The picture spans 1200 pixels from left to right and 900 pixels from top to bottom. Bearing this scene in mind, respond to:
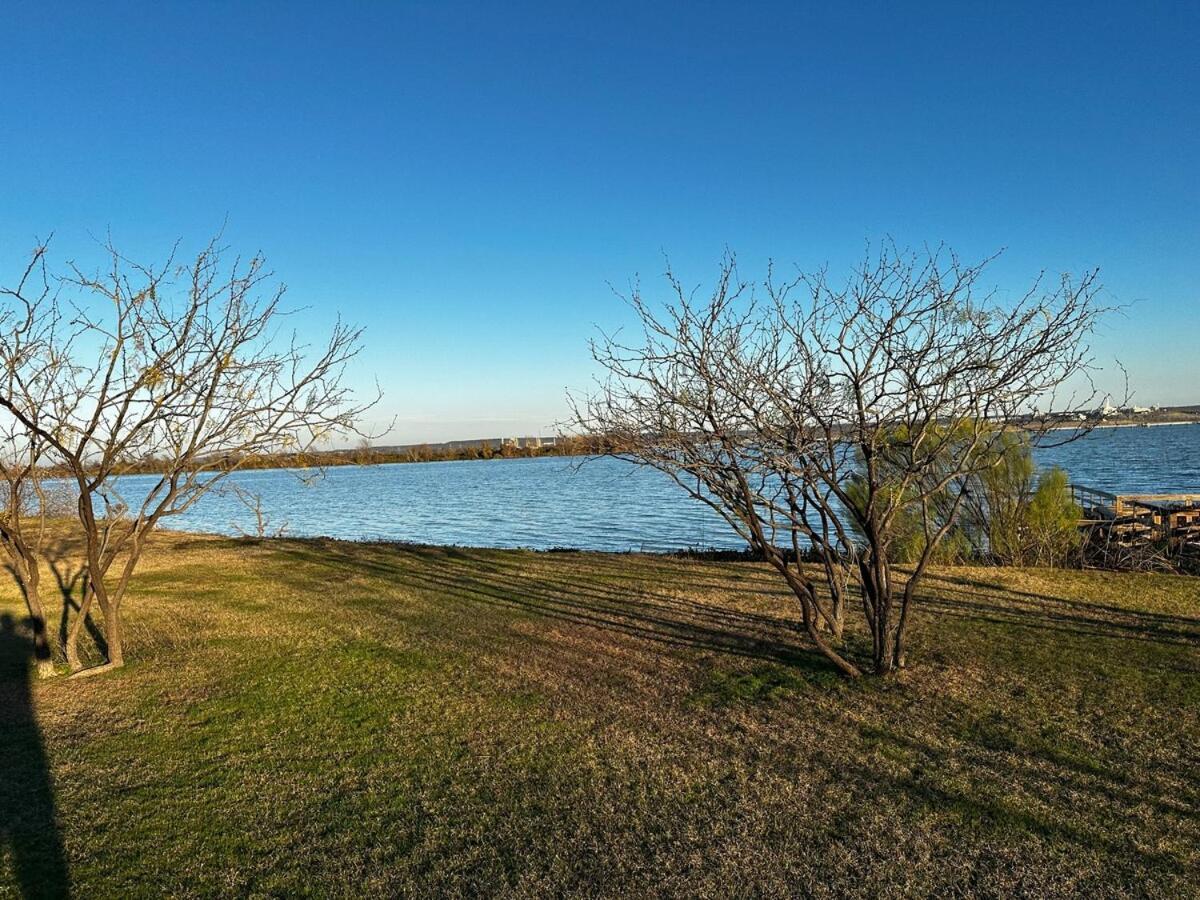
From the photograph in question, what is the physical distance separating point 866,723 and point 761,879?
2234 millimetres

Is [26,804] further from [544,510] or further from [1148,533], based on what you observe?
[544,510]

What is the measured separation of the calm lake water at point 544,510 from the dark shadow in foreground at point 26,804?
7602mm

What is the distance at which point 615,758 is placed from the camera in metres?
Answer: 4.93

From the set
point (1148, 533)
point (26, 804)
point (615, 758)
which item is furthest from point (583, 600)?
point (1148, 533)

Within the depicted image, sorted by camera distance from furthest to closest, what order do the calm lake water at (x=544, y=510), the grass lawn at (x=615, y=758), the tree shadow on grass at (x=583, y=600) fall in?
the calm lake water at (x=544, y=510), the tree shadow on grass at (x=583, y=600), the grass lawn at (x=615, y=758)

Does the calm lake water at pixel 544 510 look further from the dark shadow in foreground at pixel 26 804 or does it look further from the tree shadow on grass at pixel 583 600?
the dark shadow in foreground at pixel 26 804

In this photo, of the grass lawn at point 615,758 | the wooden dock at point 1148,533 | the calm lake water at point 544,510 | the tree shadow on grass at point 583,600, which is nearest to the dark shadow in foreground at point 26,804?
the grass lawn at point 615,758

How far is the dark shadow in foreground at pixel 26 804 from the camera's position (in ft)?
12.1

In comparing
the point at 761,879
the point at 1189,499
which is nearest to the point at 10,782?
the point at 761,879

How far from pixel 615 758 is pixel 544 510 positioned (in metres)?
24.7

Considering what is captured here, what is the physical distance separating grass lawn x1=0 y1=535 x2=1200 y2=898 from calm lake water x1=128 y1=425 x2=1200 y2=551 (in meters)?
5.60

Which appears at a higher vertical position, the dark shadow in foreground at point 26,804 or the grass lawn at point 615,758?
the dark shadow in foreground at point 26,804

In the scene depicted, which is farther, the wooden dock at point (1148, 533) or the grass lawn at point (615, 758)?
the wooden dock at point (1148, 533)

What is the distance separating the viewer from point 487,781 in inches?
183
